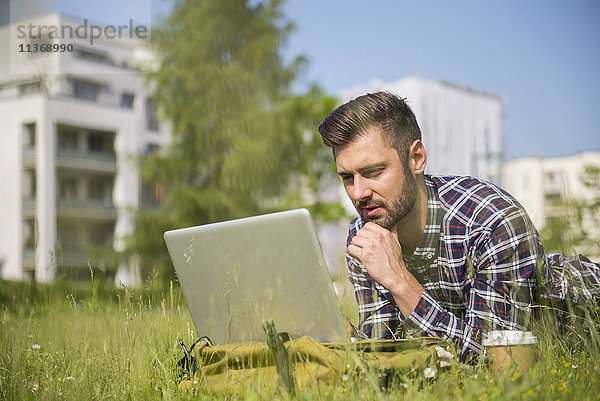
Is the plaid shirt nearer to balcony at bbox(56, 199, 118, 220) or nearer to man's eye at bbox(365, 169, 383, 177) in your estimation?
man's eye at bbox(365, 169, 383, 177)

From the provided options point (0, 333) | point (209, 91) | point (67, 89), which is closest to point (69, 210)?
point (67, 89)

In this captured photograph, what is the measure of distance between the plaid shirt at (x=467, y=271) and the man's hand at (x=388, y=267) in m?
0.04

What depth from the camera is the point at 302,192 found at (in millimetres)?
23531

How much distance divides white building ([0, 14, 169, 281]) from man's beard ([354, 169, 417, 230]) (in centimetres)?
2620

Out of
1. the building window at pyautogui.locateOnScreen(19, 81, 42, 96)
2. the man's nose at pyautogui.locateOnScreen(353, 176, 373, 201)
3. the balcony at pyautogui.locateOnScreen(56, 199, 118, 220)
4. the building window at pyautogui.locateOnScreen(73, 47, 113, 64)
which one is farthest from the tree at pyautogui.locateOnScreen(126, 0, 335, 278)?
the building window at pyautogui.locateOnScreen(73, 47, 113, 64)

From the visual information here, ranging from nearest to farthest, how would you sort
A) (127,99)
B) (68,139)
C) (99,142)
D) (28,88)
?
(28,88)
(68,139)
(99,142)
(127,99)

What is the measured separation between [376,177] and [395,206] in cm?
13

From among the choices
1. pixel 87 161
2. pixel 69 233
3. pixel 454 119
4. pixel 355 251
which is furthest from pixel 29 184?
pixel 454 119

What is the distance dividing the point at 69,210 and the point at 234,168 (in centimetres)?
1609

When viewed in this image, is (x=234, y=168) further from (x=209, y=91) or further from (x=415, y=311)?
(x=415, y=311)

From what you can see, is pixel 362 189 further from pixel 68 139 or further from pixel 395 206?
pixel 68 139

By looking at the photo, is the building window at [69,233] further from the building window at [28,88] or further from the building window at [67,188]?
the building window at [28,88]

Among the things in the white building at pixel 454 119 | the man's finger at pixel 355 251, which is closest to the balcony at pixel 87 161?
the white building at pixel 454 119

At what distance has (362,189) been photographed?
2328 mm
